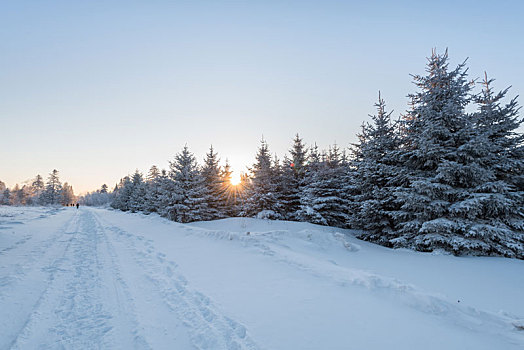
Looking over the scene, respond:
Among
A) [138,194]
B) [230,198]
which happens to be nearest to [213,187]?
[230,198]

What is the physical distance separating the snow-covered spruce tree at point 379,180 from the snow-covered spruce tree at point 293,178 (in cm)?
810

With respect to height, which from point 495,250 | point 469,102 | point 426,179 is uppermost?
point 469,102

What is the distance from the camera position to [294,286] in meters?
5.08

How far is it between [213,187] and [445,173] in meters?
19.2

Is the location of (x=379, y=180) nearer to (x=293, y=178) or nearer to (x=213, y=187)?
(x=293, y=178)

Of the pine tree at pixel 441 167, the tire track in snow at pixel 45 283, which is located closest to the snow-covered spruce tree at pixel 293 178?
the pine tree at pixel 441 167

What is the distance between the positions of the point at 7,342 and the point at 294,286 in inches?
175

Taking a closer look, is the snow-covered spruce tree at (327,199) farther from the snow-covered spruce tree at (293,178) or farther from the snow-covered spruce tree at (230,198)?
the snow-covered spruce tree at (230,198)

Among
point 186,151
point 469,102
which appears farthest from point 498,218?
point 186,151

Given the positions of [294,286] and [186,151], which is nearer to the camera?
[294,286]

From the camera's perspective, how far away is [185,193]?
21.1 metres

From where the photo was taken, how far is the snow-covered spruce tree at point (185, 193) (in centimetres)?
2070

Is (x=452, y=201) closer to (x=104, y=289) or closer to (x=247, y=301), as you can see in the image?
(x=247, y=301)

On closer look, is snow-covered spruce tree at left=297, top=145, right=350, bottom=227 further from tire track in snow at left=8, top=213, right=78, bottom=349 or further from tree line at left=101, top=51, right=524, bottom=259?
tire track in snow at left=8, top=213, right=78, bottom=349
